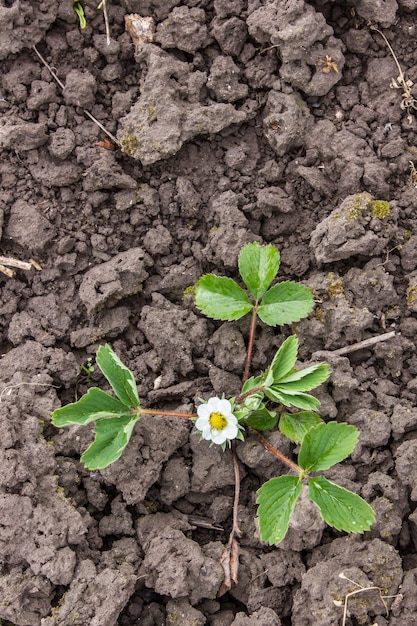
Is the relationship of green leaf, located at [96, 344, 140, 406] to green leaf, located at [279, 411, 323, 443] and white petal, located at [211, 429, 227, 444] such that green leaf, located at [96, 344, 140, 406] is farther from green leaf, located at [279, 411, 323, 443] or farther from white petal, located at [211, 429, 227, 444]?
green leaf, located at [279, 411, 323, 443]

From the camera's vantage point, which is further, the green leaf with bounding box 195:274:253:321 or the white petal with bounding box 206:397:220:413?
the green leaf with bounding box 195:274:253:321

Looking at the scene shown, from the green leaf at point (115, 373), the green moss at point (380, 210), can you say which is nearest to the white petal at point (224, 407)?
the green leaf at point (115, 373)

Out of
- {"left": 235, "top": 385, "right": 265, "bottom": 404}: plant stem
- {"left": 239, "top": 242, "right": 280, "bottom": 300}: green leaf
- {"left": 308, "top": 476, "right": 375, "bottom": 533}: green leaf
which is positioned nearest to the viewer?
{"left": 308, "top": 476, "right": 375, "bottom": 533}: green leaf

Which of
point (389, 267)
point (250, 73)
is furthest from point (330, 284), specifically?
point (250, 73)

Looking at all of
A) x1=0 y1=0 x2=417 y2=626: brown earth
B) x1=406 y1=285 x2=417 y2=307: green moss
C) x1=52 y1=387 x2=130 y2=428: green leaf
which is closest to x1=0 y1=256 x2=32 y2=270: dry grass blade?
x1=0 y1=0 x2=417 y2=626: brown earth

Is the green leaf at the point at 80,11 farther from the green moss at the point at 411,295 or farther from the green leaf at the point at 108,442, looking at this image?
the green moss at the point at 411,295

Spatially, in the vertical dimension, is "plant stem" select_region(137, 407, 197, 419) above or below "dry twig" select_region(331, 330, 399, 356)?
below
